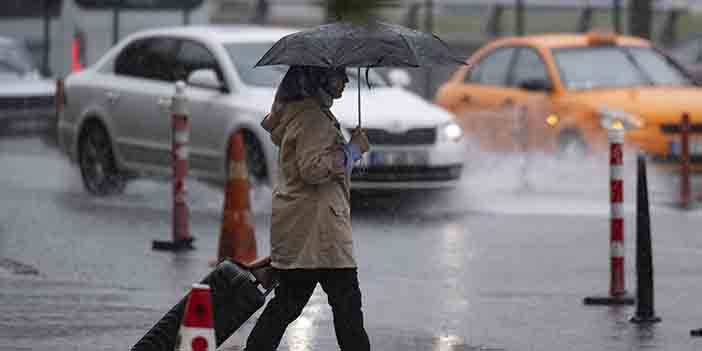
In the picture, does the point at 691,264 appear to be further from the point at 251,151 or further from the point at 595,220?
the point at 251,151

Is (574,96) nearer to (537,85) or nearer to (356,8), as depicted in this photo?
(537,85)

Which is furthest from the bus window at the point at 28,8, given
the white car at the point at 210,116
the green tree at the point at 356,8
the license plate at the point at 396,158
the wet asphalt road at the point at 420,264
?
the green tree at the point at 356,8

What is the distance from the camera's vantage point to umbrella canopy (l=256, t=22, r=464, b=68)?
7805 mm

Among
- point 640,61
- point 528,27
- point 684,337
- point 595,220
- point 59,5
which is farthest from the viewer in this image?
point 528,27

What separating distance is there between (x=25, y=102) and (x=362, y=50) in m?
14.4

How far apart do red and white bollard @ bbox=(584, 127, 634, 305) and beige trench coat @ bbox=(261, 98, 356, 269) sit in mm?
3154

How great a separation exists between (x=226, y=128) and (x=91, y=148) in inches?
76.4

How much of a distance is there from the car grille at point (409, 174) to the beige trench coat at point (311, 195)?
791 centimetres

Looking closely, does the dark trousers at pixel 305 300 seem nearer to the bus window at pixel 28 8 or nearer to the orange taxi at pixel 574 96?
the orange taxi at pixel 574 96

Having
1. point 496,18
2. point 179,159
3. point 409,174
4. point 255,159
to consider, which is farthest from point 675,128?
point 496,18

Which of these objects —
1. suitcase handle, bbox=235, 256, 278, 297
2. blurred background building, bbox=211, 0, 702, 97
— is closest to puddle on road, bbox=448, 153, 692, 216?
suitcase handle, bbox=235, 256, 278, 297

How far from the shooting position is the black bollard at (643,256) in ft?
33.9

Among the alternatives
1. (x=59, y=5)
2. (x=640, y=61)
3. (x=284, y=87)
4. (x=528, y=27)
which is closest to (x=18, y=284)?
(x=284, y=87)

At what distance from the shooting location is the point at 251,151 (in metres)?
16.5
